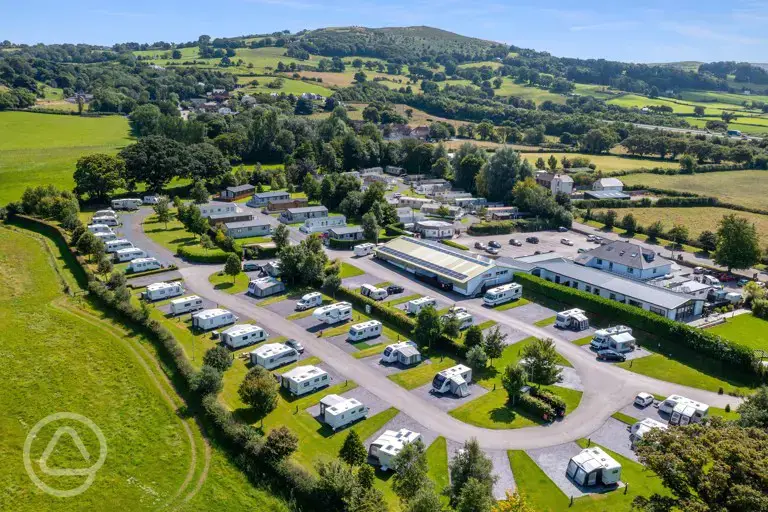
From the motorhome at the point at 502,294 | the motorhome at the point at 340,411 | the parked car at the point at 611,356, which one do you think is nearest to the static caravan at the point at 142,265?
the motorhome at the point at 340,411

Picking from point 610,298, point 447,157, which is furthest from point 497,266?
point 447,157

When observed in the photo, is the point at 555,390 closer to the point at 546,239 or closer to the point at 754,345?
the point at 754,345

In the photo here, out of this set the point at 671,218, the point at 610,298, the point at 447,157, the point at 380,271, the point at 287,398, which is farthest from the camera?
the point at 447,157

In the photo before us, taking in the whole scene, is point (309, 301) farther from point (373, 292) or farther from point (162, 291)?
point (162, 291)

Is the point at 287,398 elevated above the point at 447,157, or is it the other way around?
the point at 447,157

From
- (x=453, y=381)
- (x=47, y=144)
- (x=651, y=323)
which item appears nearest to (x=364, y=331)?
(x=453, y=381)

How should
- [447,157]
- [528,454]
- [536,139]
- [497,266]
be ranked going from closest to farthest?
[528,454] → [497,266] → [447,157] → [536,139]

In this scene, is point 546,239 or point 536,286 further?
point 546,239

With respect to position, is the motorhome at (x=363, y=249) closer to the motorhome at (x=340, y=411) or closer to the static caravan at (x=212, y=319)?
the static caravan at (x=212, y=319)
